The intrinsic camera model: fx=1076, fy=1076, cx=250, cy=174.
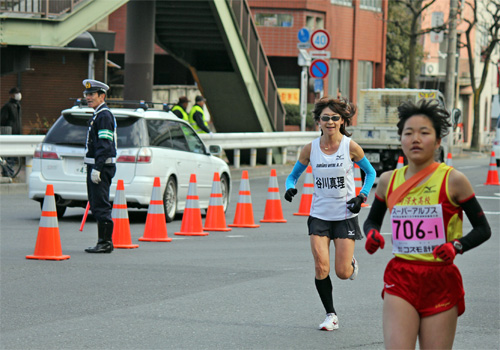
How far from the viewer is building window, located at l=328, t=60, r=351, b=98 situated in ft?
178

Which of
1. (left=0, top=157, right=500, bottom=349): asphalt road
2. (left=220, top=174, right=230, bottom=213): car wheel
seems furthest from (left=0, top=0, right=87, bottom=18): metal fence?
(left=0, top=157, right=500, bottom=349): asphalt road

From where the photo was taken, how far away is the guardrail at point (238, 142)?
67.4ft

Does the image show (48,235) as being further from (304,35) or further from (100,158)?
(304,35)

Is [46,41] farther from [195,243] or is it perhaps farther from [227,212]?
[195,243]

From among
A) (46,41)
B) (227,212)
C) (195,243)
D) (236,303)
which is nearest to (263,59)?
(46,41)

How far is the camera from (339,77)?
55.2 meters

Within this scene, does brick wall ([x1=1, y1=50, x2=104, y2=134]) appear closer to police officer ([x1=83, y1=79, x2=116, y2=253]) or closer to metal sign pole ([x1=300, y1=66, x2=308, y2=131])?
metal sign pole ([x1=300, y1=66, x2=308, y2=131])

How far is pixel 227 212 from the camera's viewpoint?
60.4ft

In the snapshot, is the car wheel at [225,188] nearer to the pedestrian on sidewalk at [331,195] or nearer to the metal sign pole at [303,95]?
the pedestrian on sidewalk at [331,195]

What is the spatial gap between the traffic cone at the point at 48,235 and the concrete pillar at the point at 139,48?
534 inches

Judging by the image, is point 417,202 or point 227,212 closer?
point 417,202

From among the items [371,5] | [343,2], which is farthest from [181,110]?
[371,5]

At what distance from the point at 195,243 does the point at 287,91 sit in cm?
3993

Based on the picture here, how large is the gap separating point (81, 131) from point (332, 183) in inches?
302
